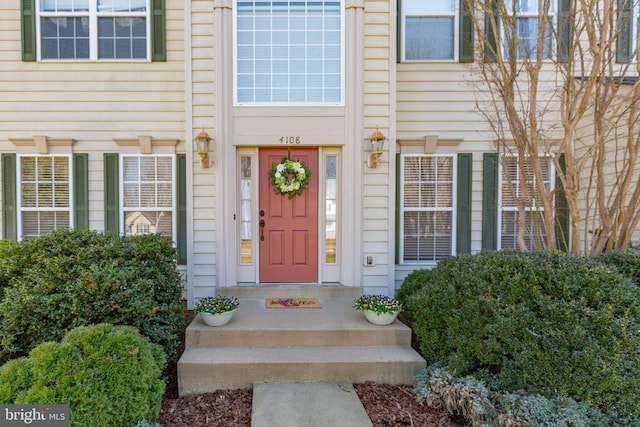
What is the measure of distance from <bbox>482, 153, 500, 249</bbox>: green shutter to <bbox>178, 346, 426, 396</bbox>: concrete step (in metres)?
2.63

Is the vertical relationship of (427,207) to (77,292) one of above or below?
above

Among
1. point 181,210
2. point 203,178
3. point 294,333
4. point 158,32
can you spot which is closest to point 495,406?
point 294,333

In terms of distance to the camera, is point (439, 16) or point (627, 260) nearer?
point (627, 260)

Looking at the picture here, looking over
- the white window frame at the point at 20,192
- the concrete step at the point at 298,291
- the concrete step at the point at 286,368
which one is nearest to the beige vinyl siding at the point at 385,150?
the concrete step at the point at 298,291

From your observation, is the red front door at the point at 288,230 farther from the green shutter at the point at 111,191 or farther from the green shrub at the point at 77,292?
the green shutter at the point at 111,191

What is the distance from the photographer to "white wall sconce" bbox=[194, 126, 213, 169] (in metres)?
4.36

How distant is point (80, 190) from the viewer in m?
5.09

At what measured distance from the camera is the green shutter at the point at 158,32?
4973mm

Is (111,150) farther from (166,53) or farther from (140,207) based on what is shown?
(166,53)

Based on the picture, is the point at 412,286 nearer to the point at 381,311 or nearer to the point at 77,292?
the point at 381,311

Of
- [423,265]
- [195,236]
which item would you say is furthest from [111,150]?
[423,265]

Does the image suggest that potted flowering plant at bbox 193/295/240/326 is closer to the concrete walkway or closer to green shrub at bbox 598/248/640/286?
the concrete walkway

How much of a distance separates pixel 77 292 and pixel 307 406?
234cm

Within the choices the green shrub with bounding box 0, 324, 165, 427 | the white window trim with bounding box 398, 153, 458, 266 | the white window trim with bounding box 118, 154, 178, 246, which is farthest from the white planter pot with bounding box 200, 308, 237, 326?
the white window trim with bounding box 398, 153, 458, 266
